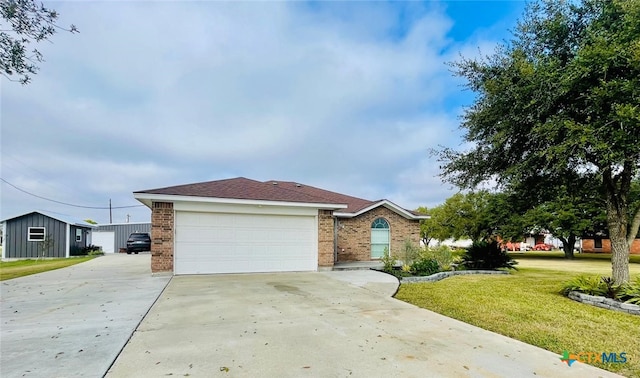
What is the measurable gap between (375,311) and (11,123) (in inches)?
534

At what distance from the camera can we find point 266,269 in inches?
500

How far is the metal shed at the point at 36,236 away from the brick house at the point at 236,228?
1593 cm

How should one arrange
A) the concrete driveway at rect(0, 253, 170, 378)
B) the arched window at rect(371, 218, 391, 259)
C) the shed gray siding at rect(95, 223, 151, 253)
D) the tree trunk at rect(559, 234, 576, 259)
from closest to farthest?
1. the concrete driveway at rect(0, 253, 170, 378)
2. the arched window at rect(371, 218, 391, 259)
3. the tree trunk at rect(559, 234, 576, 259)
4. the shed gray siding at rect(95, 223, 151, 253)

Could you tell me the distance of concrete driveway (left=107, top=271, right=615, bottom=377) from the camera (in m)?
3.75

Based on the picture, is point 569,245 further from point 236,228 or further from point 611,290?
point 236,228

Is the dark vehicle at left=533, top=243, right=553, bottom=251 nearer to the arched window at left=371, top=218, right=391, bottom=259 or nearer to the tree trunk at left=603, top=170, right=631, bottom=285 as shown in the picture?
the arched window at left=371, top=218, right=391, bottom=259

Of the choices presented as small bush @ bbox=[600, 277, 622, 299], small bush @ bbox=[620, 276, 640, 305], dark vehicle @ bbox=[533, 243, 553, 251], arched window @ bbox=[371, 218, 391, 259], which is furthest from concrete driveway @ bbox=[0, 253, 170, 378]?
dark vehicle @ bbox=[533, 243, 553, 251]

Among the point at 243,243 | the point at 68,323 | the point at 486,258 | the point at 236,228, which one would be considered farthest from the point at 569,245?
the point at 68,323

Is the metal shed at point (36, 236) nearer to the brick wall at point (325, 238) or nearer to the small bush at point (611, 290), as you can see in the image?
the brick wall at point (325, 238)

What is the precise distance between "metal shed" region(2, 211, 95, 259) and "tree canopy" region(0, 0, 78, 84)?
23048mm

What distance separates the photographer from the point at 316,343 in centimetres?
464

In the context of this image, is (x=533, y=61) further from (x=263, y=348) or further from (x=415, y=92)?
(x=263, y=348)

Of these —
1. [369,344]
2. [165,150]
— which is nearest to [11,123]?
[165,150]

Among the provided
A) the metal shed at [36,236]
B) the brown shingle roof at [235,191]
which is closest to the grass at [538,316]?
the brown shingle roof at [235,191]
